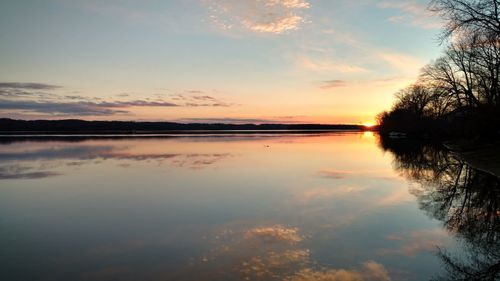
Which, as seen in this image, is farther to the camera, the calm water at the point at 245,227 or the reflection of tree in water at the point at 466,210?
the reflection of tree in water at the point at 466,210

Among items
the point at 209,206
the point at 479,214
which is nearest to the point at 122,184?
the point at 209,206

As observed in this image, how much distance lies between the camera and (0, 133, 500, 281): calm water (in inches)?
334

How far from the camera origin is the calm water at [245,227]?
849cm

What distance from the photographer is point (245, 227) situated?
1166cm

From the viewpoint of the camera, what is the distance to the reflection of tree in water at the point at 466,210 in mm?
8774

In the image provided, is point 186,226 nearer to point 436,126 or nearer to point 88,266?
point 88,266

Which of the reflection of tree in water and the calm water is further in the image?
the reflection of tree in water

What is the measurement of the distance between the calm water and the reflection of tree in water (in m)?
0.05

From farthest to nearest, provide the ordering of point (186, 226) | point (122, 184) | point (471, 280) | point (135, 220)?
1. point (122, 184)
2. point (135, 220)
3. point (186, 226)
4. point (471, 280)

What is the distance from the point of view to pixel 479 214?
1355 cm

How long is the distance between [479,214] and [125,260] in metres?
11.4

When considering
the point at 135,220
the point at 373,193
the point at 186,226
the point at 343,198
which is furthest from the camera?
the point at 373,193

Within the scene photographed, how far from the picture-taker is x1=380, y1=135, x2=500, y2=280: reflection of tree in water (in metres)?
8.77

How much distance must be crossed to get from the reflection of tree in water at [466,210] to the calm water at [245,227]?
0.16 ft
